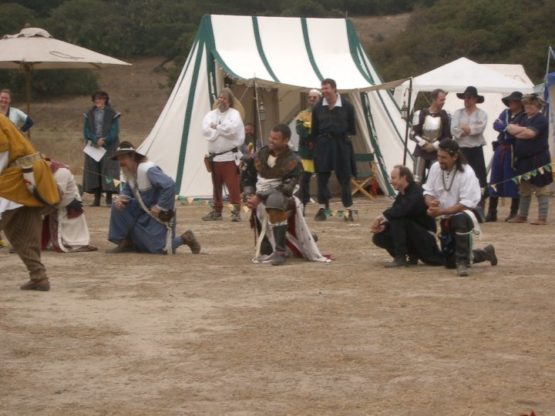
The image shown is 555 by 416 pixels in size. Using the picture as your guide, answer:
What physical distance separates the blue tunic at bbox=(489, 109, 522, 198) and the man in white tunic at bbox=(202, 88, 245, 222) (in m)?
2.67

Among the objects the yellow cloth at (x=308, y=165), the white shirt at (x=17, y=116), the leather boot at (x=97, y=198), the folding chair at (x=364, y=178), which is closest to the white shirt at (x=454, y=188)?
the yellow cloth at (x=308, y=165)

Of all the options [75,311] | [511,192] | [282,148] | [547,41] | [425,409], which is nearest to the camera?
[425,409]

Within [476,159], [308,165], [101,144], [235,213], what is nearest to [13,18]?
[101,144]

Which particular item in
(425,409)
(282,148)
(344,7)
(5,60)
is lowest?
(425,409)

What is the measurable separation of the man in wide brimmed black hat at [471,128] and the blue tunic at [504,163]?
0.55 ft

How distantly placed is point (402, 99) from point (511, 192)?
6.49m

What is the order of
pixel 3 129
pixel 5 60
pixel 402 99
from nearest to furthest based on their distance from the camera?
1. pixel 3 129
2. pixel 5 60
3. pixel 402 99

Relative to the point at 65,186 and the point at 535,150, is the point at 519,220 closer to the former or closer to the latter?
the point at 535,150

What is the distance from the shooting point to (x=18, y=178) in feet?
25.3

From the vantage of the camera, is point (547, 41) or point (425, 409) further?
point (547, 41)

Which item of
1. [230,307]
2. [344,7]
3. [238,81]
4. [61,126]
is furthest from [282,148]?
[344,7]

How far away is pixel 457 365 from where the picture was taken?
18.6 ft

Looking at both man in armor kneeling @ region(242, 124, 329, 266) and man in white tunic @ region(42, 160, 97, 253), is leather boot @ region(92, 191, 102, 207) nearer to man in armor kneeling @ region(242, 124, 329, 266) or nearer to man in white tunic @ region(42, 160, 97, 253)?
man in white tunic @ region(42, 160, 97, 253)

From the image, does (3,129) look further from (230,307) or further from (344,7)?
(344,7)
